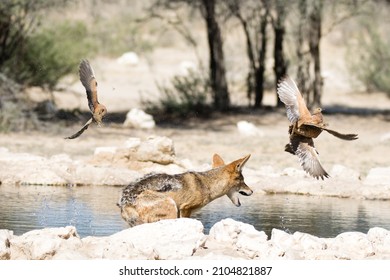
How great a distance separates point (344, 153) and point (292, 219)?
746 cm

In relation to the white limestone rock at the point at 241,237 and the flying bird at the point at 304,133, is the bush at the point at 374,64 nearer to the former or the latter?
the flying bird at the point at 304,133

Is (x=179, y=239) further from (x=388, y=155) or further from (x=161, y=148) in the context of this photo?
(x=388, y=155)

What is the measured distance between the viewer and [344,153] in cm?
1953

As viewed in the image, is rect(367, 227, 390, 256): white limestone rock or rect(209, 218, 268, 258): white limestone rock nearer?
rect(209, 218, 268, 258): white limestone rock

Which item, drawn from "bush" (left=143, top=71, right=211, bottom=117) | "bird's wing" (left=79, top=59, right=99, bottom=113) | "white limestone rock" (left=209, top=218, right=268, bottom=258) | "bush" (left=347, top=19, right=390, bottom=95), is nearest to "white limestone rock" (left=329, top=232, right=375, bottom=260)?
"white limestone rock" (left=209, top=218, right=268, bottom=258)

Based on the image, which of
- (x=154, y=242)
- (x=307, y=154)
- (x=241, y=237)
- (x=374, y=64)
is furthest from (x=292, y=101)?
(x=374, y=64)

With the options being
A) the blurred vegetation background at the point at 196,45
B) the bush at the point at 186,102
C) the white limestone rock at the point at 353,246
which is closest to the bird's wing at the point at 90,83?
the white limestone rock at the point at 353,246

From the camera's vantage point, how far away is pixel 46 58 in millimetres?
25031

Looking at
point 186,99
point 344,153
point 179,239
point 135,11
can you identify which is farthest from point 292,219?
point 135,11

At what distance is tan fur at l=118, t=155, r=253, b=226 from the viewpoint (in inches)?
403

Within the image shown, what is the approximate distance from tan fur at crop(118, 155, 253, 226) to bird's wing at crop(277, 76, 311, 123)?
895 mm

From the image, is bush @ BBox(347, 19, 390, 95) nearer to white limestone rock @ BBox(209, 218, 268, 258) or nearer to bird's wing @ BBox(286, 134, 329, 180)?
bird's wing @ BBox(286, 134, 329, 180)

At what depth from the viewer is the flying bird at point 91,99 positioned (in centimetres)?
1102

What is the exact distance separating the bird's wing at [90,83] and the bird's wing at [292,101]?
1.89 metres
